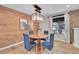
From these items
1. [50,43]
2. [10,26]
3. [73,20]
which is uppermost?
[73,20]

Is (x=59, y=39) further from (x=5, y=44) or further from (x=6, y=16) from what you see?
(x=6, y=16)

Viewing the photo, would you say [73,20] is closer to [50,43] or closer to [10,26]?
[50,43]

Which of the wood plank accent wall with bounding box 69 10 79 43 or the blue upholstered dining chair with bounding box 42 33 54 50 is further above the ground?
the wood plank accent wall with bounding box 69 10 79 43

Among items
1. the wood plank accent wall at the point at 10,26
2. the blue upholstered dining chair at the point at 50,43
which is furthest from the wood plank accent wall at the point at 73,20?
the wood plank accent wall at the point at 10,26

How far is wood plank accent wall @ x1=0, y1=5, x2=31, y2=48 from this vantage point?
1.56m

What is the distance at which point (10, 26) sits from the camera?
1.87 m

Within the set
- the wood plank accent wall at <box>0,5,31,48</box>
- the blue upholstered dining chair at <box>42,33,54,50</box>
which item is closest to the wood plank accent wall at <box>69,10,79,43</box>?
the blue upholstered dining chair at <box>42,33,54,50</box>

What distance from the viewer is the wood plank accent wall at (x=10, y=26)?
1.56m

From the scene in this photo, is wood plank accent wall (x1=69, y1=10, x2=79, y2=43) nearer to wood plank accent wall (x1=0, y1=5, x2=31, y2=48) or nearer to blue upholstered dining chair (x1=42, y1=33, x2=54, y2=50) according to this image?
blue upholstered dining chair (x1=42, y1=33, x2=54, y2=50)

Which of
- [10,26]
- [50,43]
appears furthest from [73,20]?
[10,26]

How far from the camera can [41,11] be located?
1617 millimetres

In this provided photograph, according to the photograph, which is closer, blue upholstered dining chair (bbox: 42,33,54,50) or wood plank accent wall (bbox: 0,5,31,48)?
wood plank accent wall (bbox: 0,5,31,48)
